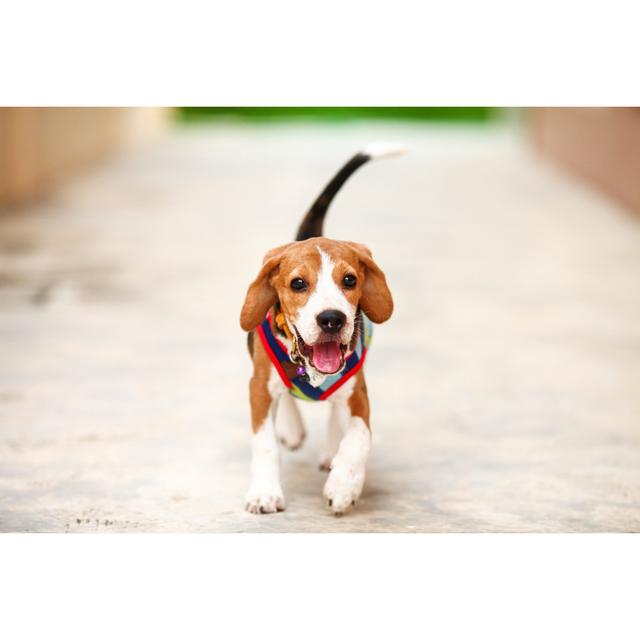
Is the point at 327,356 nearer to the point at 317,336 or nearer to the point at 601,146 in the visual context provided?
the point at 317,336

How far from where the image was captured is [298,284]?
3189mm

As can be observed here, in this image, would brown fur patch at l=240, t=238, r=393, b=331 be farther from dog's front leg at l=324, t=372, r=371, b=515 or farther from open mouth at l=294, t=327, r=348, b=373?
dog's front leg at l=324, t=372, r=371, b=515

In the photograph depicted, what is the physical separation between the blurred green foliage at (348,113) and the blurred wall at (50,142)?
162 inches

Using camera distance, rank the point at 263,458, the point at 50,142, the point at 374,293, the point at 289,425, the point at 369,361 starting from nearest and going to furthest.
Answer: the point at 374,293
the point at 263,458
the point at 289,425
the point at 369,361
the point at 50,142

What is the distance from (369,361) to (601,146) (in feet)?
21.6

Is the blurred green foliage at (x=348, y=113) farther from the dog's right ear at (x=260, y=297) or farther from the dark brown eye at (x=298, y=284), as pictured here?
the dark brown eye at (x=298, y=284)

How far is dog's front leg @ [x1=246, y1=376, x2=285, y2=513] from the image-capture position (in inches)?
138

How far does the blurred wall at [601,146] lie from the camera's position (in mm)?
10062

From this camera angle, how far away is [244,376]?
5.48 meters

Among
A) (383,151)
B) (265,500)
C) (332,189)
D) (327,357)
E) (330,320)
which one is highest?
(383,151)

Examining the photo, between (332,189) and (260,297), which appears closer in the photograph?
(260,297)

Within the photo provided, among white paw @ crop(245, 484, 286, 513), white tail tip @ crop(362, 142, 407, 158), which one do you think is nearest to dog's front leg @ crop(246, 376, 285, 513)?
white paw @ crop(245, 484, 286, 513)

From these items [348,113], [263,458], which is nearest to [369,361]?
[263,458]
